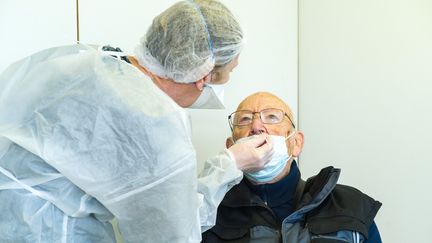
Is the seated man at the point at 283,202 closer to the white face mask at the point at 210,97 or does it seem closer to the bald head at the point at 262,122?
the bald head at the point at 262,122

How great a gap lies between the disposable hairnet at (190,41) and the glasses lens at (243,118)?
1.49 ft

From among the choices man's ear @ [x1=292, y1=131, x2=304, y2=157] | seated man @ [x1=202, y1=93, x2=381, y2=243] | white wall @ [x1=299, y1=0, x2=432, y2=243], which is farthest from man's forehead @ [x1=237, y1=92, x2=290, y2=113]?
white wall @ [x1=299, y1=0, x2=432, y2=243]

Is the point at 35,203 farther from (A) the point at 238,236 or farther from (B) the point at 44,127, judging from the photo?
(A) the point at 238,236

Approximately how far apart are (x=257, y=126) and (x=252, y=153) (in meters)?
0.28

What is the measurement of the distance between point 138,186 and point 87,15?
3.11 feet

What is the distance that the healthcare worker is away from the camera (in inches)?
35.9

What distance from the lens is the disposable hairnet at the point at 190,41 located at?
3.71 feet

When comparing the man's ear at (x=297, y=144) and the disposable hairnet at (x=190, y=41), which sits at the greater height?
the disposable hairnet at (x=190, y=41)

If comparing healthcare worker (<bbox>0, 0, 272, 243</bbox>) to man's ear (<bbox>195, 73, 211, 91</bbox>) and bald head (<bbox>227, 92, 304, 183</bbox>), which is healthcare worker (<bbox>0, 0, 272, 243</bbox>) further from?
bald head (<bbox>227, 92, 304, 183</bbox>)

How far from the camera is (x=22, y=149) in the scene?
3.16ft

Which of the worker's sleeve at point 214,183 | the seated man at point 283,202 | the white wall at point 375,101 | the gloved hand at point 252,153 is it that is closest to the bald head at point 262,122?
the seated man at point 283,202

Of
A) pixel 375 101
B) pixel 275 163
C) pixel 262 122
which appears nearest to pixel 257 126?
pixel 262 122

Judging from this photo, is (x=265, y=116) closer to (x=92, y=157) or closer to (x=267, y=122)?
(x=267, y=122)

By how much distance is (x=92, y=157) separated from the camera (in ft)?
2.99
